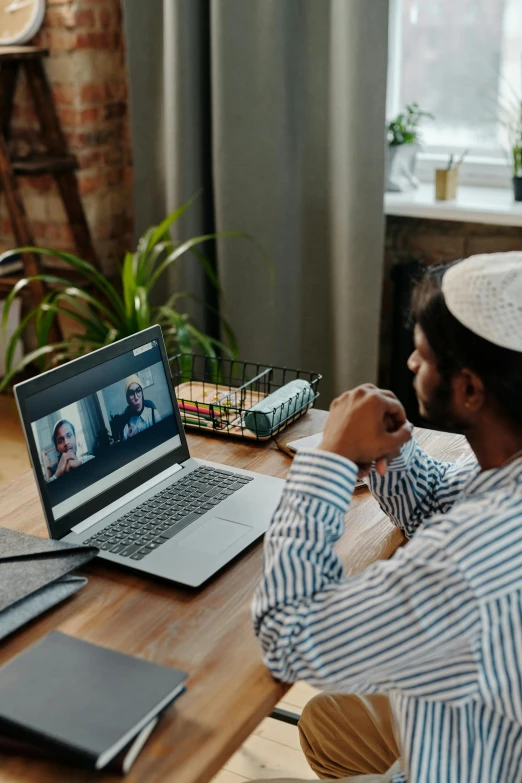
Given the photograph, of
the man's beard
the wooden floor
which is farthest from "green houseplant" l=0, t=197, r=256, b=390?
the man's beard

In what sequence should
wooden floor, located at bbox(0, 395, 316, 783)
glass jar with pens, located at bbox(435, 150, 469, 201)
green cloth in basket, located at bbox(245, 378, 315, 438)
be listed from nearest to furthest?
green cloth in basket, located at bbox(245, 378, 315, 438) < wooden floor, located at bbox(0, 395, 316, 783) < glass jar with pens, located at bbox(435, 150, 469, 201)

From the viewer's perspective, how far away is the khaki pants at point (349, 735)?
1.40 meters

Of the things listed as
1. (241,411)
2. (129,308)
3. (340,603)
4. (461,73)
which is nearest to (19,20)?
(129,308)

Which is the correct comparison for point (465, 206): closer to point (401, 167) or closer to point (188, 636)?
point (401, 167)

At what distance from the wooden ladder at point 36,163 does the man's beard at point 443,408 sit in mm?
2300

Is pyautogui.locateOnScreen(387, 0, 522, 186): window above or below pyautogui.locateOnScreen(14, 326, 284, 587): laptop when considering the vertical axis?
above

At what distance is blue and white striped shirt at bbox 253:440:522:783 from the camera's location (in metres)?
0.88

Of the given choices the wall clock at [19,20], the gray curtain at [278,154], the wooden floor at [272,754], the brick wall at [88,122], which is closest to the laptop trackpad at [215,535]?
the wooden floor at [272,754]

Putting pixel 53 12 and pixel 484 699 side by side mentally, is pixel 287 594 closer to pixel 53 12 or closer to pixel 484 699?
pixel 484 699

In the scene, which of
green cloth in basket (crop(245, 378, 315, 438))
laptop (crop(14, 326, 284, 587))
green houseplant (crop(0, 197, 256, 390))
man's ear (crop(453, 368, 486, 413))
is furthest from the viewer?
green houseplant (crop(0, 197, 256, 390))

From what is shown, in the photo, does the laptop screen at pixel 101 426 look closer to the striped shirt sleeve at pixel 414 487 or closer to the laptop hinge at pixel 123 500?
the laptop hinge at pixel 123 500

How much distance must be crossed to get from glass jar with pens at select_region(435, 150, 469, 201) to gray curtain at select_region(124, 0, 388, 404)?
0.21 m

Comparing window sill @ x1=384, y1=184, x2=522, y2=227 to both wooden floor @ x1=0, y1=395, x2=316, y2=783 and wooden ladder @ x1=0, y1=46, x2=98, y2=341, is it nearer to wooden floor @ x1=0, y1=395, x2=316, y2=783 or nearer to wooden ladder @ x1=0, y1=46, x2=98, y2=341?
wooden ladder @ x1=0, y1=46, x2=98, y2=341

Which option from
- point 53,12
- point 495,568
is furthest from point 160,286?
point 495,568
